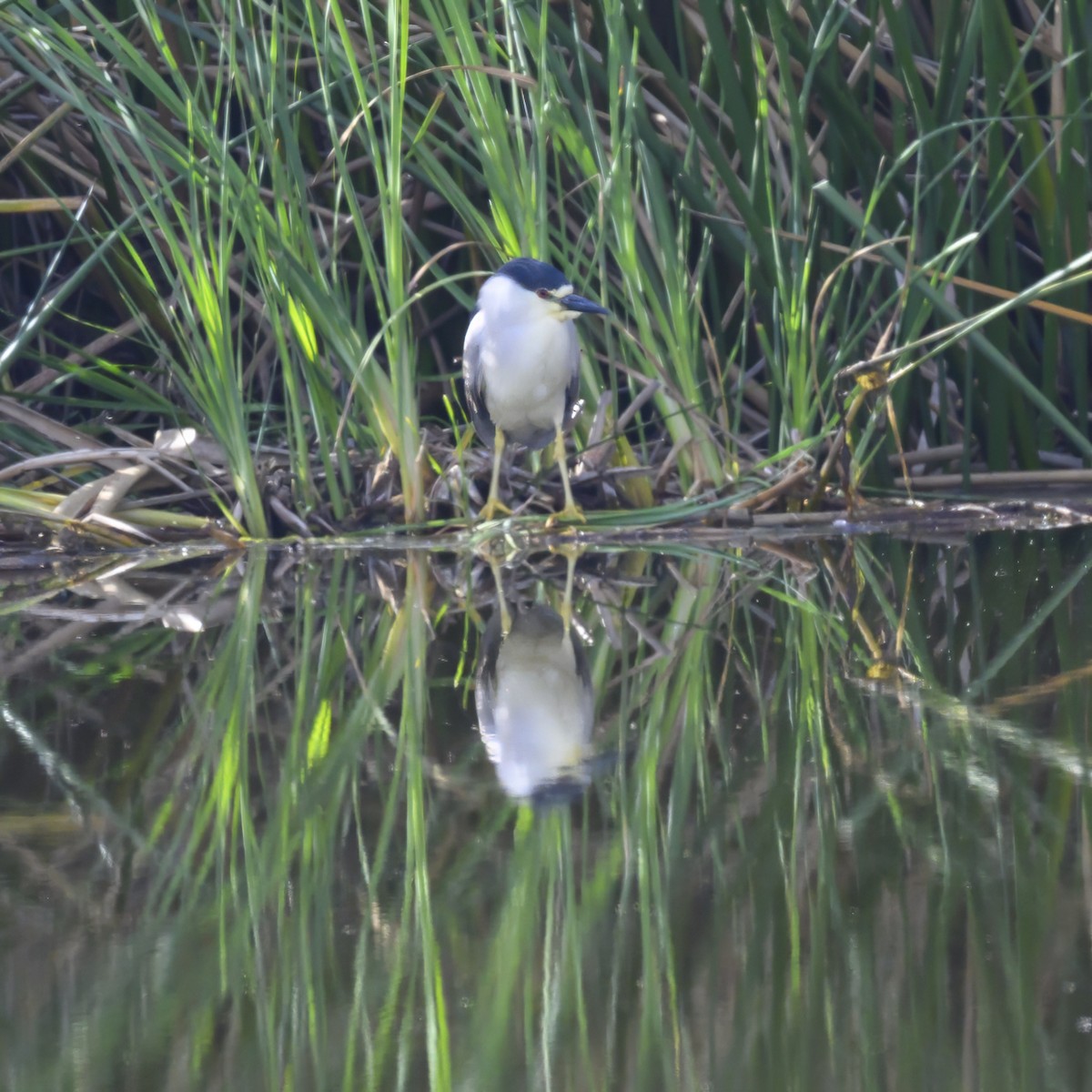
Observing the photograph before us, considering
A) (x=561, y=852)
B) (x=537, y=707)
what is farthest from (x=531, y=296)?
(x=561, y=852)

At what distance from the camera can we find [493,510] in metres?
3.05

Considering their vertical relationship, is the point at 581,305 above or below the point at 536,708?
above

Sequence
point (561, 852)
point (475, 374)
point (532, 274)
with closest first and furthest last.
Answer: point (561, 852) < point (532, 274) < point (475, 374)

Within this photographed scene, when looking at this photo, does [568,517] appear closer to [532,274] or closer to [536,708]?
[532,274]

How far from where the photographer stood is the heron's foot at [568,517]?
9.30 feet

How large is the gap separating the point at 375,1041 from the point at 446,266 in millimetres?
3260

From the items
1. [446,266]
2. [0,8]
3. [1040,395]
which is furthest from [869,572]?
[446,266]

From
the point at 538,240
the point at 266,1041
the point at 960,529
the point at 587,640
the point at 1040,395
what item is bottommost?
the point at 266,1041

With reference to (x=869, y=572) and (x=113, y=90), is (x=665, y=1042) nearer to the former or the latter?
(x=869, y=572)

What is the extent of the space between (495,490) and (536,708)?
5.52 ft

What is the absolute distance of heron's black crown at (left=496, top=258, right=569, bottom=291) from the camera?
2.96 m

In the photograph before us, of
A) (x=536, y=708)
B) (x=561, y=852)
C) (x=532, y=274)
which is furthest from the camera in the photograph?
(x=532, y=274)

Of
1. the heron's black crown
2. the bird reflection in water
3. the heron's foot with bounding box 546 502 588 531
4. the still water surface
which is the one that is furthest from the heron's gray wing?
the still water surface

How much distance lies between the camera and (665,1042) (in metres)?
0.74
